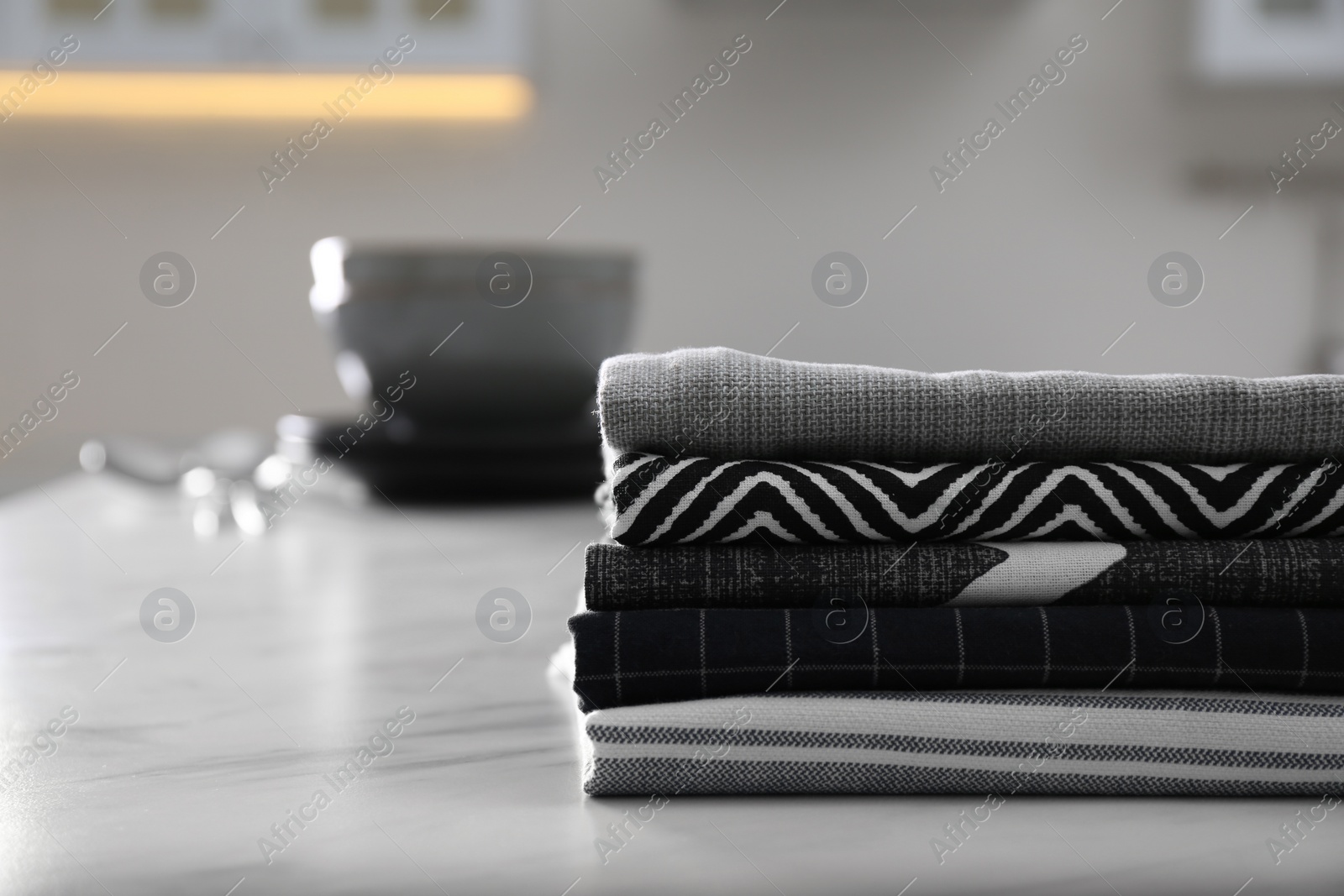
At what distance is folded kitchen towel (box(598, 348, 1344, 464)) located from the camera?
352 millimetres

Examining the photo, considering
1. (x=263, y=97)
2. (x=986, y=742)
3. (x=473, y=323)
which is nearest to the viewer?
(x=986, y=742)

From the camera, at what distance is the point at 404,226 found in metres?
1.79

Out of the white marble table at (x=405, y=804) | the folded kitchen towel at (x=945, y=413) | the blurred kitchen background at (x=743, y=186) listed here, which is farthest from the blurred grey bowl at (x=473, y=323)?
the blurred kitchen background at (x=743, y=186)

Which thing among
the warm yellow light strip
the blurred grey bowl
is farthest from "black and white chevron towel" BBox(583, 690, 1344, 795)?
the warm yellow light strip

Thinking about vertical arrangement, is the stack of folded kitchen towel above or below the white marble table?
above

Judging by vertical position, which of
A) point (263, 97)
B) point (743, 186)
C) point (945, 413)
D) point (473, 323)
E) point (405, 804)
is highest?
point (263, 97)

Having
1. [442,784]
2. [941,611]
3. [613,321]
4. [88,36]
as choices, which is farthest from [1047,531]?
[88,36]

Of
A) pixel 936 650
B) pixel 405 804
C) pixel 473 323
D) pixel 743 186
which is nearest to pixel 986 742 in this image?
pixel 936 650

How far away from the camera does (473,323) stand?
95 centimetres

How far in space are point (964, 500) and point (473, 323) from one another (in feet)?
2.22

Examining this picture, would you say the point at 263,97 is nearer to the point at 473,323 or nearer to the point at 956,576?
the point at 473,323

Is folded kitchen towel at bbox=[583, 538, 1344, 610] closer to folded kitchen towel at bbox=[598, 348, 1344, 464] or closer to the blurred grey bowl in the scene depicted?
folded kitchen towel at bbox=[598, 348, 1344, 464]

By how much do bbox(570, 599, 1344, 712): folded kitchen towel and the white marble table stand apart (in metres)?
0.04

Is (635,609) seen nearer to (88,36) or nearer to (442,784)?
(442,784)
